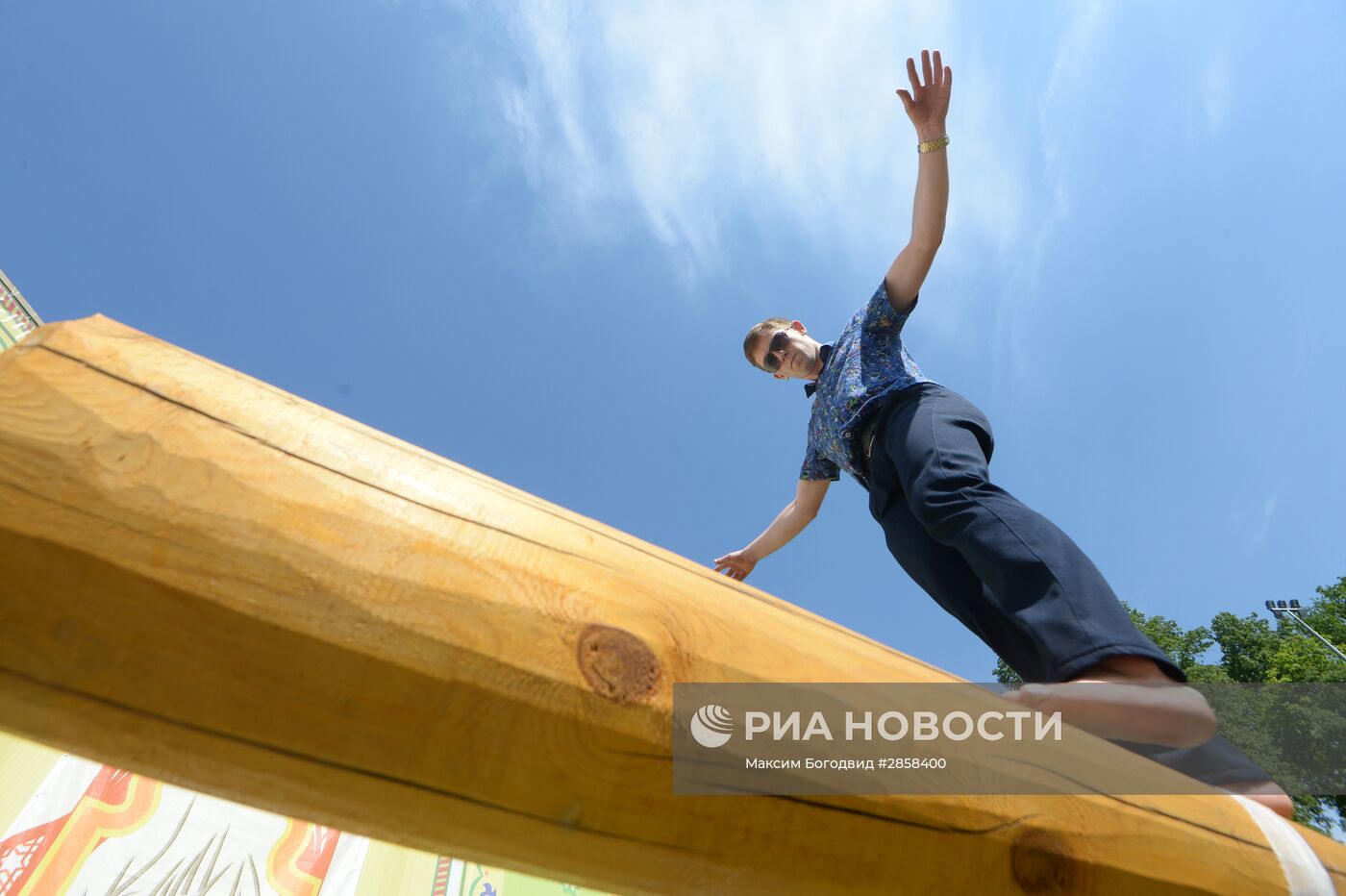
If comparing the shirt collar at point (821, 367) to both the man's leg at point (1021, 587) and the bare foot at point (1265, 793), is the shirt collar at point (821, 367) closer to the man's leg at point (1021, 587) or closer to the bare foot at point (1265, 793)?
the man's leg at point (1021, 587)

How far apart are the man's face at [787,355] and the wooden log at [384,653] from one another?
194 centimetres

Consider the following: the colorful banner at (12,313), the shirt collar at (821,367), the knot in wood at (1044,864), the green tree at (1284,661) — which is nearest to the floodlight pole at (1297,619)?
the green tree at (1284,661)

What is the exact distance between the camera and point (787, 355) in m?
2.42

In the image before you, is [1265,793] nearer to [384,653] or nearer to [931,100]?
[384,653]

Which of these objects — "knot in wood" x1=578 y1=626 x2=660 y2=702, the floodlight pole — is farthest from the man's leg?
the floodlight pole

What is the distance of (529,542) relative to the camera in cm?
48

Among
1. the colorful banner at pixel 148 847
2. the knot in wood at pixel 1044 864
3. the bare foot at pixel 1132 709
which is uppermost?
the colorful banner at pixel 148 847

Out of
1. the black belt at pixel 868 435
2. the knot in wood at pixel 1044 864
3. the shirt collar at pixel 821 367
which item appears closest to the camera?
the knot in wood at pixel 1044 864

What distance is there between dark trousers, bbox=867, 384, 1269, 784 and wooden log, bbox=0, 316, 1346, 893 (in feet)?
1.24

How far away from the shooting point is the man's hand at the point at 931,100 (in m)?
1.59

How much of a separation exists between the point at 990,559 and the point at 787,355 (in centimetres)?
144

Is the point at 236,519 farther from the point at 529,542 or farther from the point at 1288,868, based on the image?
the point at 1288,868

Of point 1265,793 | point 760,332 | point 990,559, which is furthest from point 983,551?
point 760,332

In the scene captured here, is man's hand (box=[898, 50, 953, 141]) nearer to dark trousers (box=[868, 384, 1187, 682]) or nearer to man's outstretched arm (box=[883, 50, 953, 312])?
man's outstretched arm (box=[883, 50, 953, 312])
